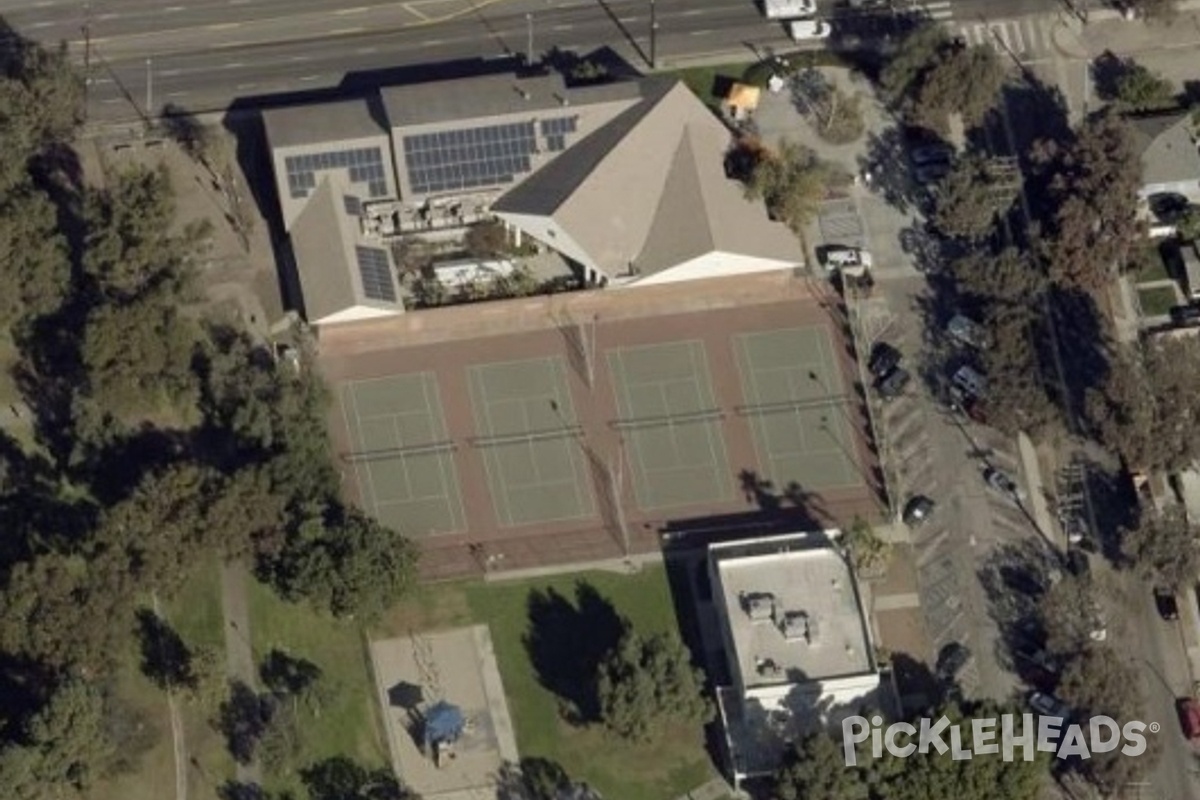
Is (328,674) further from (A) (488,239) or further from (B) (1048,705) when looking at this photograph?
(B) (1048,705)

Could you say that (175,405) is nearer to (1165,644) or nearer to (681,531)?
(681,531)

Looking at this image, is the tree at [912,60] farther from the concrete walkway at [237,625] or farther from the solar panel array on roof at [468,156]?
the concrete walkway at [237,625]

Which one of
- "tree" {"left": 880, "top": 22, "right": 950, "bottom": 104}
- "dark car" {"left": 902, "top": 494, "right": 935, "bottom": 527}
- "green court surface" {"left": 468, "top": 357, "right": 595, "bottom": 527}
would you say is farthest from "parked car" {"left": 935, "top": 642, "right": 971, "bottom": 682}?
"tree" {"left": 880, "top": 22, "right": 950, "bottom": 104}

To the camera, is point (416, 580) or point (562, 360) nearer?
point (416, 580)

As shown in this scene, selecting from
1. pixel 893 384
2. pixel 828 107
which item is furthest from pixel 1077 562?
pixel 828 107

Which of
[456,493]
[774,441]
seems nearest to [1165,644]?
[774,441]

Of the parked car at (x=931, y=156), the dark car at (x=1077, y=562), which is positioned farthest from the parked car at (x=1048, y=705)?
the parked car at (x=931, y=156)
